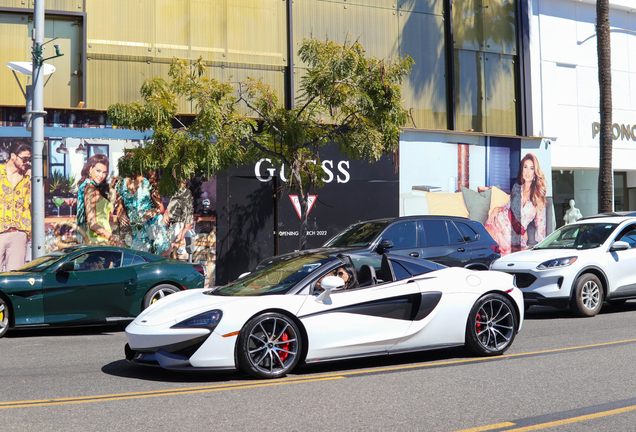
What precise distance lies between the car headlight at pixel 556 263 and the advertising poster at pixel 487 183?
785 cm

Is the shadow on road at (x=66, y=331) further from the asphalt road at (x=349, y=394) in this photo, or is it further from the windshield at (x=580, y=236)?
the windshield at (x=580, y=236)

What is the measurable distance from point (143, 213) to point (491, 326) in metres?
10.7

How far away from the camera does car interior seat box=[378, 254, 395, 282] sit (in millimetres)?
6992

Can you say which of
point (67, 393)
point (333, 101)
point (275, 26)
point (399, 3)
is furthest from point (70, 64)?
point (67, 393)

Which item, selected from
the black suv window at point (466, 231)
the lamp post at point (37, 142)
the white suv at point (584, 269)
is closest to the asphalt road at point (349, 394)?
the white suv at point (584, 269)

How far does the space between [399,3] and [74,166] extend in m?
10.7

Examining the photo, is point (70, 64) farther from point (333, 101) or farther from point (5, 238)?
point (333, 101)

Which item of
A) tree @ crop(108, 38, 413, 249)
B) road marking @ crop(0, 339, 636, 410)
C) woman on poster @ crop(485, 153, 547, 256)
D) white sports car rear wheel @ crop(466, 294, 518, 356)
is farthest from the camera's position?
woman on poster @ crop(485, 153, 547, 256)

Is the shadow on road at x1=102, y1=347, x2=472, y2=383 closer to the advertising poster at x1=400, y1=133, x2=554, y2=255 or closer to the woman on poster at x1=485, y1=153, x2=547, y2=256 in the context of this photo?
the advertising poster at x1=400, y1=133, x2=554, y2=255

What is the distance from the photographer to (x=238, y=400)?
5438 millimetres

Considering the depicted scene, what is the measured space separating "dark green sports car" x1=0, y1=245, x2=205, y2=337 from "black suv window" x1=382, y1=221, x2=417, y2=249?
3525 mm

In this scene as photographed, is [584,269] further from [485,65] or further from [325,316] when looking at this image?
[485,65]

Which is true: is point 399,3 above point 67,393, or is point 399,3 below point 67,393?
above

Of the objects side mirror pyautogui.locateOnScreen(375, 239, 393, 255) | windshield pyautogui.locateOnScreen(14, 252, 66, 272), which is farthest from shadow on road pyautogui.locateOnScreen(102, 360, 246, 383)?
windshield pyautogui.locateOnScreen(14, 252, 66, 272)
